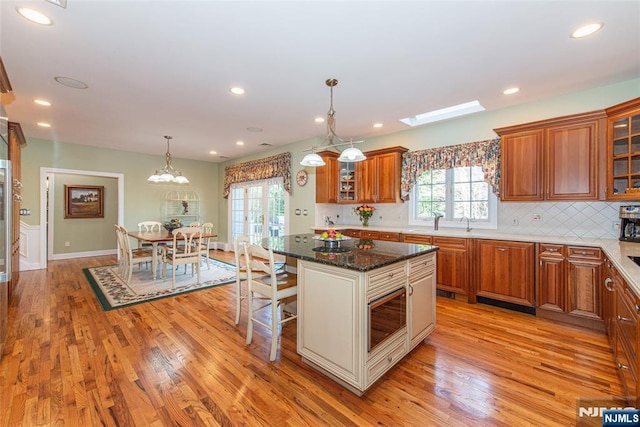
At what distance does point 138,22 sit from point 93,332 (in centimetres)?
286

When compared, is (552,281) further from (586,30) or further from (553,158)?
(586,30)

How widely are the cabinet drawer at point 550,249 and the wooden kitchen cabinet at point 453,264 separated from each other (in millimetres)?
771

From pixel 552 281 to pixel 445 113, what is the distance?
2669 millimetres

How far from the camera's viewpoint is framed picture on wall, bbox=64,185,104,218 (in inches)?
268

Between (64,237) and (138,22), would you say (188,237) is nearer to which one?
(138,22)

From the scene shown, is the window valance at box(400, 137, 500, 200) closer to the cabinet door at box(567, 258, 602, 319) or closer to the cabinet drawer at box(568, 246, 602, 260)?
the cabinet drawer at box(568, 246, 602, 260)

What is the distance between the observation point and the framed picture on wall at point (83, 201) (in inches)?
268

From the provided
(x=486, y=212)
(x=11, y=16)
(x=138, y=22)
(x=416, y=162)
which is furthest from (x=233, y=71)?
(x=486, y=212)

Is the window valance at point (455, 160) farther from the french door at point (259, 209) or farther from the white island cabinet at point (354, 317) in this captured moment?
the french door at point (259, 209)

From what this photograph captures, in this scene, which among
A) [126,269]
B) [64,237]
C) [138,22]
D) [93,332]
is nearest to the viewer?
[138,22]

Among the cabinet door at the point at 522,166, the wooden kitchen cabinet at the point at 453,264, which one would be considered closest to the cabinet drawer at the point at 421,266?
the wooden kitchen cabinet at the point at 453,264

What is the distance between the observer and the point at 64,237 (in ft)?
22.1

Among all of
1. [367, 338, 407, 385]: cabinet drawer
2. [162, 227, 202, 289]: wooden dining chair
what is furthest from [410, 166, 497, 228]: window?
[162, 227, 202, 289]: wooden dining chair

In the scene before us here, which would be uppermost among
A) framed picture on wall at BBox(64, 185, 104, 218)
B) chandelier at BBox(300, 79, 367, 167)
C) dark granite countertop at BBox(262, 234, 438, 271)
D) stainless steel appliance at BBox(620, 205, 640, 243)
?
chandelier at BBox(300, 79, 367, 167)
